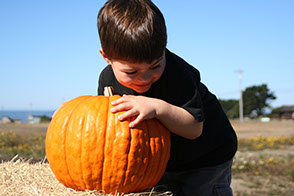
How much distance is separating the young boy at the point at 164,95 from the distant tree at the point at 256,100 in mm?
50093

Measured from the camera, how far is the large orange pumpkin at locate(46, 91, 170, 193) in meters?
1.66

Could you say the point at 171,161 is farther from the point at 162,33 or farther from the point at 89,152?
the point at 162,33

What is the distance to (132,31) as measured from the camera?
1604 millimetres

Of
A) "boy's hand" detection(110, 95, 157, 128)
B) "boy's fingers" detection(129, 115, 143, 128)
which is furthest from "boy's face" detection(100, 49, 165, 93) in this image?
"boy's fingers" detection(129, 115, 143, 128)

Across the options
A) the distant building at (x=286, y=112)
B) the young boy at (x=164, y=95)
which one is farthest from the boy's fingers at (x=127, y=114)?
the distant building at (x=286, y=112)

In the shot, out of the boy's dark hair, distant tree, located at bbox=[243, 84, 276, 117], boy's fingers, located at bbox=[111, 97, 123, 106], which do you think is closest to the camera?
the boy's dark hair

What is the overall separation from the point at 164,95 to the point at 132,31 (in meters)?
0.55

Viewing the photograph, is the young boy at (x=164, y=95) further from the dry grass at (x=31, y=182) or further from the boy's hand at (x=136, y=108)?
the dry grass at (x=31, y=182)

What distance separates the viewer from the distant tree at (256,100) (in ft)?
164

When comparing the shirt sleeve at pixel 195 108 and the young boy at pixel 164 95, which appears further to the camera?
the shirt sleeve at pixel 195 108

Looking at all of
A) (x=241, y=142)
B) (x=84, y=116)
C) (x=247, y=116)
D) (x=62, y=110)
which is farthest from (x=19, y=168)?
(x=247, y=116)

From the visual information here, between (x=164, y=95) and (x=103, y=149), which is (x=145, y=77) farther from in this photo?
(x=103, y=149)

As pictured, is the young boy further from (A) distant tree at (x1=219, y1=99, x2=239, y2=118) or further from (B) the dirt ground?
(A) distant tree at (x1=219, y1=99, x2=239, y2=118)

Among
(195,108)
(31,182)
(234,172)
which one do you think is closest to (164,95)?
(195,108)
